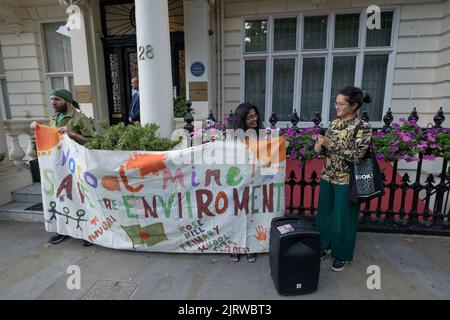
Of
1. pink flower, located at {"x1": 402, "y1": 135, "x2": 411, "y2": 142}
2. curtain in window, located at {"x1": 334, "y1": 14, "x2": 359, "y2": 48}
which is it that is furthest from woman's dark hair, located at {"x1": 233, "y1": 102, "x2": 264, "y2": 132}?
curtain in window, located at {"x1": 334, "y1": 14, "x2": 359, "y2": 48}

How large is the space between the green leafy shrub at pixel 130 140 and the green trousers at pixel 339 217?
1904 millimetres

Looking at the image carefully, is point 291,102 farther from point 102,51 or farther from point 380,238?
point 102,51

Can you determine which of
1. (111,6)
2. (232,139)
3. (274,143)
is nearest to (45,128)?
(232,139)

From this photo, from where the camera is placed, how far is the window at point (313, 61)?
6176 mm

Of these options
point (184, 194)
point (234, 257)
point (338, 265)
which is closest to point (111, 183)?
point (184, 194)

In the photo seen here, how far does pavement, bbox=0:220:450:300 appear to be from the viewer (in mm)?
2488

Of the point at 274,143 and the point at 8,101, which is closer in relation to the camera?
the point at 274,143

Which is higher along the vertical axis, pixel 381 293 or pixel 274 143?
pixel 274 143

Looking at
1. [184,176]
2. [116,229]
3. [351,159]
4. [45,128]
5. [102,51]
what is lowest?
[116,229]

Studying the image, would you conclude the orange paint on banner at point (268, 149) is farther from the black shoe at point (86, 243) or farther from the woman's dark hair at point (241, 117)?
the black shoe at point (86, 243)

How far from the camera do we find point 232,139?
9.35 feet

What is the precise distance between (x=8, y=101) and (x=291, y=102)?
26.9 feet

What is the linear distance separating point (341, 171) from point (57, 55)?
26.6 ft
